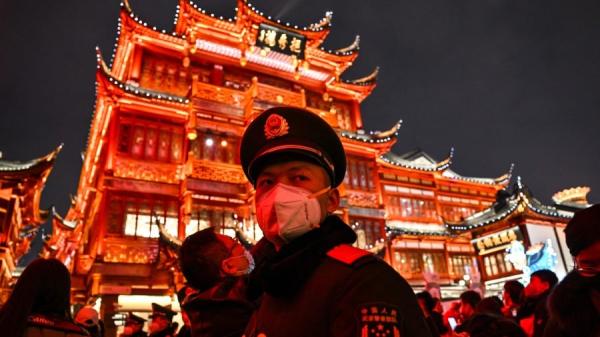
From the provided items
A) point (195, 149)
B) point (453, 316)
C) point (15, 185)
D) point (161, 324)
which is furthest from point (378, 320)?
point (15, 185)

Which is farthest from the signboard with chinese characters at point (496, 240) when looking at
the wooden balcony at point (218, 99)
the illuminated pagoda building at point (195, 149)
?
the wooden balcony at point (218, 99)

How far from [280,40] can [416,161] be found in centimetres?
1340

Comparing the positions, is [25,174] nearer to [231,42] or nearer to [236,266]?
[231,42]

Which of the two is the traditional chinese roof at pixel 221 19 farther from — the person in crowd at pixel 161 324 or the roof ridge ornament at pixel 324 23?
the person in crowd at pixel 161 324

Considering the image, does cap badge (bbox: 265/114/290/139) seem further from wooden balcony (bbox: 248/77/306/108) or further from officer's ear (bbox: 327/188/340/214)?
wooden balcony (bbox: 248/77/306/108)

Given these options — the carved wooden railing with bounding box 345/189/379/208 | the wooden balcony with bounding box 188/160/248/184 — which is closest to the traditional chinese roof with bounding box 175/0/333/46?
the wooden balcony with bounding box 188/160/248/184

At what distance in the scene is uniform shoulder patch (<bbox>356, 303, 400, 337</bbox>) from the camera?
95cm

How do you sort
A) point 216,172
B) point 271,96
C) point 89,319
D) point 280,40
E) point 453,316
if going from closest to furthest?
point 89,319, point 453,316, point 216,172, point 271,96, point 280,40

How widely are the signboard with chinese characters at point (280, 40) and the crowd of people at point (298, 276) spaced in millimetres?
17389

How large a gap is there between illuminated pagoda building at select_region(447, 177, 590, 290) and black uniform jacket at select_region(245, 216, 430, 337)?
17852 millimetres

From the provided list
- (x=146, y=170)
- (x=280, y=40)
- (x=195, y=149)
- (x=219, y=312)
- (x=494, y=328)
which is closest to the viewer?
(x=219, y=312)

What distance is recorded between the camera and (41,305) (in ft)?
8.49

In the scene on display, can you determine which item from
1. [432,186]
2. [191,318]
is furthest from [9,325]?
[432,186]

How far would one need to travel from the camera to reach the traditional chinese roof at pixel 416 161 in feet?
82.0
